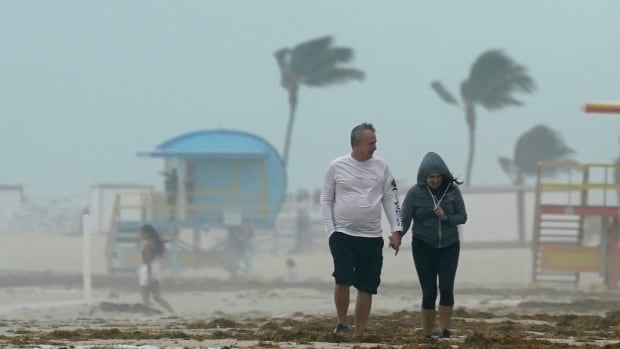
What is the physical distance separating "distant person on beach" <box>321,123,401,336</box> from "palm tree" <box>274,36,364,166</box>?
66.9m

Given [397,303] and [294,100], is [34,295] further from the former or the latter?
[294,100]

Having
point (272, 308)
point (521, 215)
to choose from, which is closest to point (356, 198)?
point (272, 308)

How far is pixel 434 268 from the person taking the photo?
12648mm

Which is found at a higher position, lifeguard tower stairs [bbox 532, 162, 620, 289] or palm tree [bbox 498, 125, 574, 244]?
palm tree [bbox 498, 125, 574, 244]

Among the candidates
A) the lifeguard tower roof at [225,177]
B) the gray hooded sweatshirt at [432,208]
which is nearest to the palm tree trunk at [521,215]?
the lifeguard tower roof at [225,177]

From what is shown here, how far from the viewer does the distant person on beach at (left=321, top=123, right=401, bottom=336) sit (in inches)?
498

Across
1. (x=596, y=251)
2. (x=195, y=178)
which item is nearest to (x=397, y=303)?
(x=596, y=251)

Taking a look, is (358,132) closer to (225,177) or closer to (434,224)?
(434,224)

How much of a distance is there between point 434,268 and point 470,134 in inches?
2824

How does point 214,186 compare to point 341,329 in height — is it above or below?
above

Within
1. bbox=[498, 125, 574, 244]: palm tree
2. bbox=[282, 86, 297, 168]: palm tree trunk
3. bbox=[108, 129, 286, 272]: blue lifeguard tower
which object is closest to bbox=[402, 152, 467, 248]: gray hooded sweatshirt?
bbox=[108, 129, 286, 272]: blue lifeguard tower

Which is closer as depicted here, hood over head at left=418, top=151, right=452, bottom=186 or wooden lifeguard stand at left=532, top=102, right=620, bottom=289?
hood over head at left=418, top=151, right=452, bottom=186

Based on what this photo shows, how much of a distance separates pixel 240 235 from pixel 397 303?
1048 cm

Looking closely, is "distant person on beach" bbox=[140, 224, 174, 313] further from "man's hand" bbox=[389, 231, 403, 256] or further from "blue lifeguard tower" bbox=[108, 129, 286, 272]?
"man's hand" bbox=[389, 231, 403, 256]
